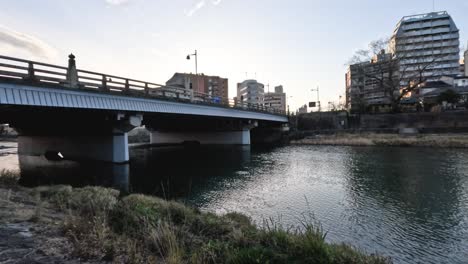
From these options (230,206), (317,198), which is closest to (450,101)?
(317,198)

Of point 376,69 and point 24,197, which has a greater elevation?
point 376,69

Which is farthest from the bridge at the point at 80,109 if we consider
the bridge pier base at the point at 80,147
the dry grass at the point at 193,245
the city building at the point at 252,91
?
the city building at the point at 252,91

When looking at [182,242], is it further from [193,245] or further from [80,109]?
[80,109]

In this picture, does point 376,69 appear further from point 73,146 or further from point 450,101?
point 73,146

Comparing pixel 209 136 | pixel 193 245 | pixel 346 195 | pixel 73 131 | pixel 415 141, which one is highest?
pixel 73 131

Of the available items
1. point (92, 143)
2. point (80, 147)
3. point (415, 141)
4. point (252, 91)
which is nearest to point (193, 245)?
point (92, 143)

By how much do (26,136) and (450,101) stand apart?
237 feet

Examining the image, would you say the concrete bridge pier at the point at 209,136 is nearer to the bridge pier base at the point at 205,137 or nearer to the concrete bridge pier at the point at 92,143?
the bridge pier base at the point at 205,137

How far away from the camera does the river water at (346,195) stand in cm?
788

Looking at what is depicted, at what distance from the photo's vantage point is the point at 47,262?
4070 mm

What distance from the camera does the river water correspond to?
788 cm

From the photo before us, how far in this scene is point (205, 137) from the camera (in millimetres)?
52469

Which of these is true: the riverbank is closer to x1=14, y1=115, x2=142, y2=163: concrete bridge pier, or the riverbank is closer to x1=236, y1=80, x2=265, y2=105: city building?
x1=14, y1=115, x2=142, y2=163: concrete bridge pier

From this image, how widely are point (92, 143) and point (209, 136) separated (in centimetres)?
2829
